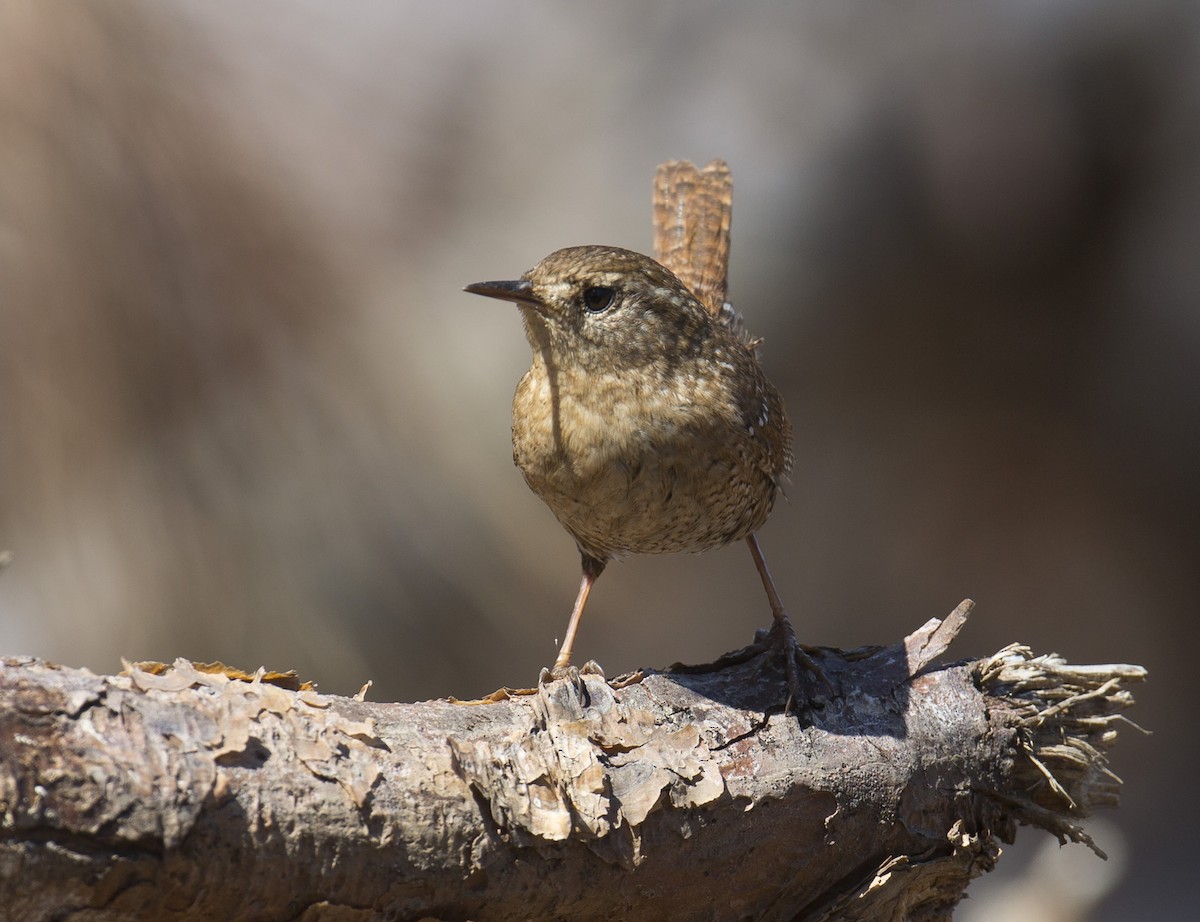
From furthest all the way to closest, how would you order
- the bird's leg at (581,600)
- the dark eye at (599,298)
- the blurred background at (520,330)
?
the blurred background at (520,330), the bird's leg at (581,600), the dark eye at (599,298)

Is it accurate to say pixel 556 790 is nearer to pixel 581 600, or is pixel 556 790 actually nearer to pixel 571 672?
pixel 571 672

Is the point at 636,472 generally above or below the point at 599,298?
below

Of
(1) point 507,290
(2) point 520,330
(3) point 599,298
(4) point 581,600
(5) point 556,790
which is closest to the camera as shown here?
(5) point 556,790

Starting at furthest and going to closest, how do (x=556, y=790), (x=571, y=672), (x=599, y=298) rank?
(x=599, y=298) < (x=571, y=672) < (x=556, y=790)

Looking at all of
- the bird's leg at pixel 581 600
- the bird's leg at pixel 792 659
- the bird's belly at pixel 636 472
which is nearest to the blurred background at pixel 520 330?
the bird's leg at pixel 581 600

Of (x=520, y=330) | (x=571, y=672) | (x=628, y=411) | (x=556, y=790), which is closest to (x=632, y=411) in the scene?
(x=628, y=411)

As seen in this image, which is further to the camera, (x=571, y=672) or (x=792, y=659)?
(x=792, y=659)

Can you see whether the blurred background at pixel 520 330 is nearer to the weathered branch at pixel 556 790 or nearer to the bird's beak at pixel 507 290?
the bird's beak at pixel 507 290
